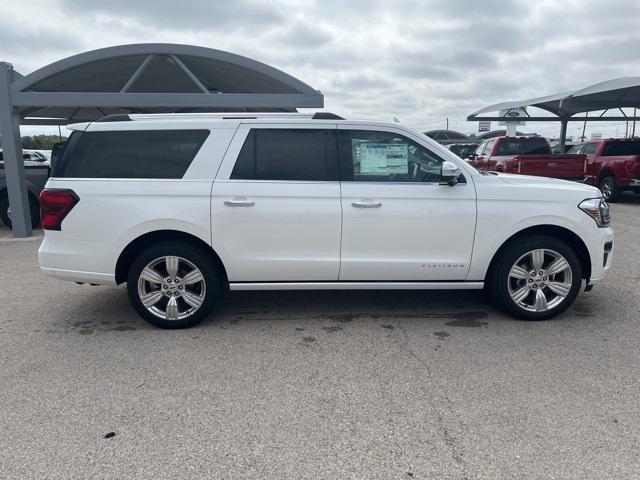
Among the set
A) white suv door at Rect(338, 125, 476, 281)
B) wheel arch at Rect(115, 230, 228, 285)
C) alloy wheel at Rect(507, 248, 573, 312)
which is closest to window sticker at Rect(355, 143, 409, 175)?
white suv door at Rect(338, 125, 476, 281)

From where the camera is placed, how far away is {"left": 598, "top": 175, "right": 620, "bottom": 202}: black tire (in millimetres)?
14087

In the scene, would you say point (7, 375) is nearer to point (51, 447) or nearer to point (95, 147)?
point (51, 447)

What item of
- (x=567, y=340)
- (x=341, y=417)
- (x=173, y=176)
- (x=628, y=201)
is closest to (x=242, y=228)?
(x=173, y=176)

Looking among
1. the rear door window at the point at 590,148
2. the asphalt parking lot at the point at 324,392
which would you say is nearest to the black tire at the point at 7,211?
the asphalt parking lot at the point at 324,392

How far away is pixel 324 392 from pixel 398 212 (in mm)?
1820

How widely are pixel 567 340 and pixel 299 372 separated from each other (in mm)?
2387

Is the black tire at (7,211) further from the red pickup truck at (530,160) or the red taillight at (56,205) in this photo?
the red pickup truck at (530,160)

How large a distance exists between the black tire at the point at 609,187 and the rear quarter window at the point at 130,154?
44.6 feet

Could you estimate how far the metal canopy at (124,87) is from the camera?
26.9 ft

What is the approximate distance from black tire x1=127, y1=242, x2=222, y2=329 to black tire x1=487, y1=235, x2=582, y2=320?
2.65 metres

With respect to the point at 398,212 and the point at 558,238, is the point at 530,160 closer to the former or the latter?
the point at 558,238

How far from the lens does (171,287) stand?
446cm

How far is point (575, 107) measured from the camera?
1891cm

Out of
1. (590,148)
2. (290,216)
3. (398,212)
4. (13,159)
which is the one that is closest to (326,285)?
(290,216)
